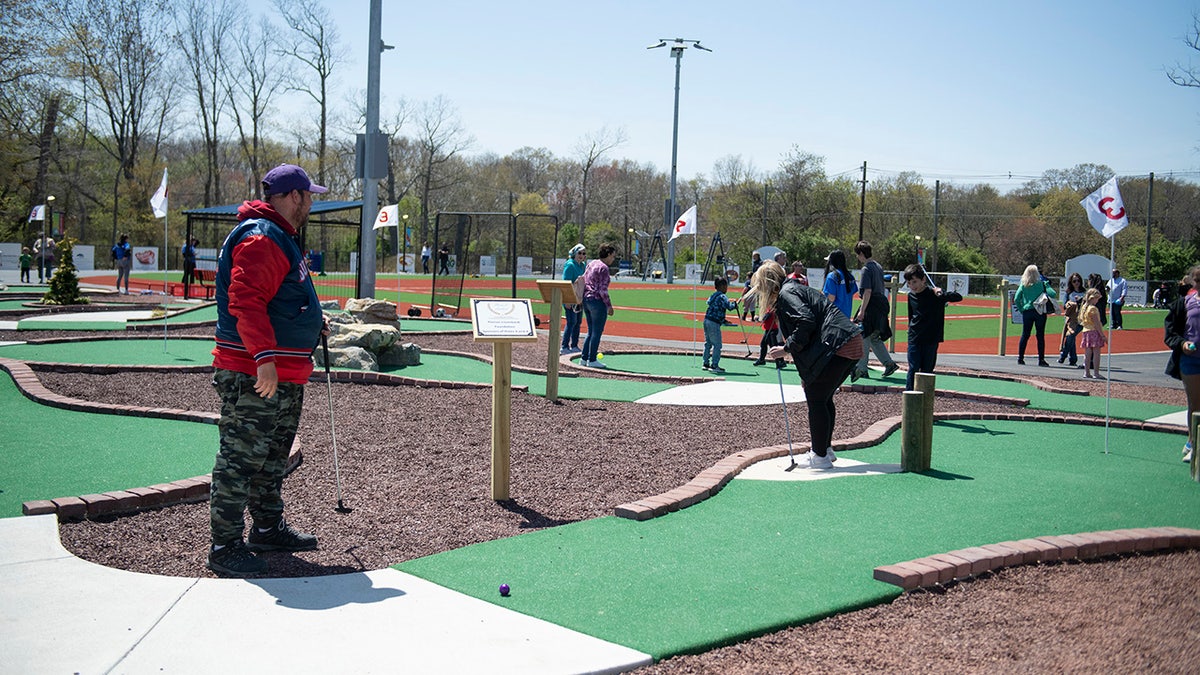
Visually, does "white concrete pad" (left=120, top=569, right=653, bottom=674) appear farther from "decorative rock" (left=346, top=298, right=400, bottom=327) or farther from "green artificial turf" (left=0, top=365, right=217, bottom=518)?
"decorative rock" (left=346, top=298, right=400, bottom=327)

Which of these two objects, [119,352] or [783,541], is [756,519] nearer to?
[783,541]

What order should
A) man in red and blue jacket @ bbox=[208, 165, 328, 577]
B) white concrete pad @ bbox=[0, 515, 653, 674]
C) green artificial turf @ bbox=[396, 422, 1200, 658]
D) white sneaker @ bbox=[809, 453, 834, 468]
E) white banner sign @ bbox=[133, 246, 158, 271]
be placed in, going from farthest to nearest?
white banner sign @ bbox=[133, 246, 158, 271] < white sneaker @ bbox=[809, 453, 834, 468] < man in red and blue jacket @ bbox=[208, 165, 328, 577] < green artificial turf @ bbox=[396, 422, 1200, 658] < white concrete pad @ bbox=[0, 515, 653, 674]

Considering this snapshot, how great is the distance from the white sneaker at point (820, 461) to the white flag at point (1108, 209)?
4.45m

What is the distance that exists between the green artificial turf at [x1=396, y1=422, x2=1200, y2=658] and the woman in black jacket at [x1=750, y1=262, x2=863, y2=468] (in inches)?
18.5

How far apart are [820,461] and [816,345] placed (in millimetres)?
900

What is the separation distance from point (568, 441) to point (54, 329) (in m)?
12.5

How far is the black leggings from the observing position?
729 centimetres

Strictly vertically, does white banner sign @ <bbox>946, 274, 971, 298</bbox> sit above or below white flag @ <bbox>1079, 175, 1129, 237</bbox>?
below

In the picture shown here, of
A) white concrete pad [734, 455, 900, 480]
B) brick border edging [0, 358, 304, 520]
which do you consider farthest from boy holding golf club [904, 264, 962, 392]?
brick border edging [0, 358, 304, 520]

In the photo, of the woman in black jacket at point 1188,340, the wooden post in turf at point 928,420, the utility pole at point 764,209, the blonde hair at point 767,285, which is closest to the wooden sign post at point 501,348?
the blonde hair at point 767,285

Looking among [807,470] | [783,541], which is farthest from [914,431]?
[783,541]

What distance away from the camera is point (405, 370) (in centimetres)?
1281

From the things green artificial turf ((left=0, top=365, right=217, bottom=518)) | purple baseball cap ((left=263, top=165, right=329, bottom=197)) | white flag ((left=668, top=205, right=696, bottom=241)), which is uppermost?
white flag ((left=668, top=205, right=696, bottom=241))

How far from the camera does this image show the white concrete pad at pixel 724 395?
1116cm
